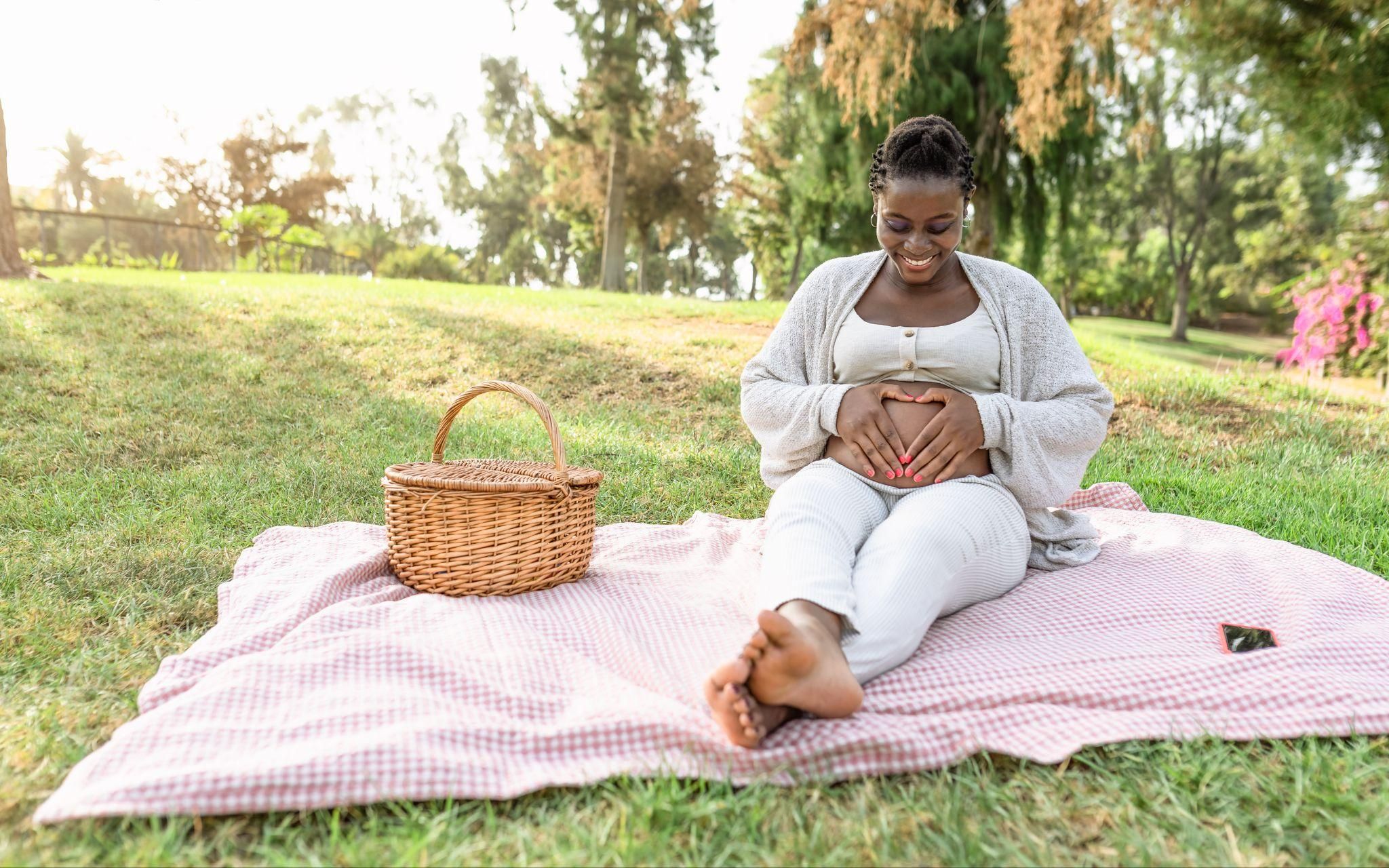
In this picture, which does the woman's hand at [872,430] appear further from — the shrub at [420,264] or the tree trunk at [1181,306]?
the tree trunk at [1181,306]

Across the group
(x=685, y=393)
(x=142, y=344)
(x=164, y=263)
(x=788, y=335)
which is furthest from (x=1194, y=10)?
(x=164, y=263)

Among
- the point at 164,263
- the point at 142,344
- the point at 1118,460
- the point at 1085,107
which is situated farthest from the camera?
the point at 164,263

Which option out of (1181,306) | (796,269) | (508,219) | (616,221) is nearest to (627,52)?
(616,221)

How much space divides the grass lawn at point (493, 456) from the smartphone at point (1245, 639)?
1.32ft

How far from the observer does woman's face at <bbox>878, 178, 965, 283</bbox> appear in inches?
102

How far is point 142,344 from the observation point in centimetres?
677

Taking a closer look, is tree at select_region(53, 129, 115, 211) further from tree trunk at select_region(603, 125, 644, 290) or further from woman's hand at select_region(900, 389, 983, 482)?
woman's hand at select_region(900, 389, 983, 482)

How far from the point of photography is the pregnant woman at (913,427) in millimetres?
2141

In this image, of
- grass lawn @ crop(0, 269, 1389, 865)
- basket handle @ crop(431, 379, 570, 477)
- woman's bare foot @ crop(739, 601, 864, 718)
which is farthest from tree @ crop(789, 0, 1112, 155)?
woman's bare foot @ crop(739, 601, 864, 718)

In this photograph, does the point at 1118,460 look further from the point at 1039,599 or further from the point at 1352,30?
the point at 1352,30

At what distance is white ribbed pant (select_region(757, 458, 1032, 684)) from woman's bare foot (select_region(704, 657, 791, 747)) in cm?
27

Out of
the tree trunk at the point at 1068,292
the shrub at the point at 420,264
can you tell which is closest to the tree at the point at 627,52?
the shrub at the point at 420,264

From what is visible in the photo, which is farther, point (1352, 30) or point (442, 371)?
point (1352, 30)

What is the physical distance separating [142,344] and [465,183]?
32.4 meters
